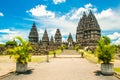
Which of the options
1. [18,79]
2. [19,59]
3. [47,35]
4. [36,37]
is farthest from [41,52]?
[47,35]

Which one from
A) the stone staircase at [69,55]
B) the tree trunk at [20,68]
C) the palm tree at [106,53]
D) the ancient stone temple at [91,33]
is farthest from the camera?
the ancient stone temple at [91,33]

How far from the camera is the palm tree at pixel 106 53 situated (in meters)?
17.2

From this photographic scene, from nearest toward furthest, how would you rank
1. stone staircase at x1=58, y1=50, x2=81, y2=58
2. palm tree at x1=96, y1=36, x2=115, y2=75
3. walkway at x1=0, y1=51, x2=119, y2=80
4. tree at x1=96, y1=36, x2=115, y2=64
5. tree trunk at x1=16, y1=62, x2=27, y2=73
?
1. walkway at x1=0, y1=51, x2=119, y2=80
2. palm tree at x1=96, y1=36, x2=115, y2=75
3. tree at x1=96, y1=36, x2=115, y2=64
4. tree trunk at x1=16, y1=62, x2=27, y2=73
5. stone staircase at x1=58, y1=50, x2=81, y2=58

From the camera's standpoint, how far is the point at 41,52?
203ft

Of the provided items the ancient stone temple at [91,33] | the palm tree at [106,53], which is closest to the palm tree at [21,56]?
the palm tree at [106,53]

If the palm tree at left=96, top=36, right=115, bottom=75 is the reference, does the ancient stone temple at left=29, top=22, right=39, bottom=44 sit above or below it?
above

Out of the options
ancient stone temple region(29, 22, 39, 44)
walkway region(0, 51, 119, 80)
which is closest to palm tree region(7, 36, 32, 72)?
walkway region(0, 51, 119, 80)

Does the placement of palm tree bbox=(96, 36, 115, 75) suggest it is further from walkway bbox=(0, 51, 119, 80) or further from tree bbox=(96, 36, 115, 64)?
walkway bbox=(0, 51, 119, 80)

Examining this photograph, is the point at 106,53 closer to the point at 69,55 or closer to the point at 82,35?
the point at 69,55

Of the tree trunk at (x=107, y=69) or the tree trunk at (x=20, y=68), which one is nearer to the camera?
the tree trunk at (x=107, y=69)

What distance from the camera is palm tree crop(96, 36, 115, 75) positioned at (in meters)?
17.2

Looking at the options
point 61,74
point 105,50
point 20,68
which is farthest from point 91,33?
point 61,74

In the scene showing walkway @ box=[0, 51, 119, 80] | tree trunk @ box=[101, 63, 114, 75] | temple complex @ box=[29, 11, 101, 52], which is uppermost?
temple complex @ box=[29, 11, 101, 52]

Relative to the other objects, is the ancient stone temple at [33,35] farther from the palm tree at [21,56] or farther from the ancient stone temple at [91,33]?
the palm tree at [21,56]
